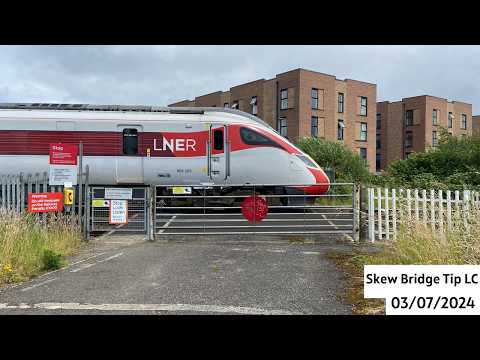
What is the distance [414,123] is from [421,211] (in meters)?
44.6

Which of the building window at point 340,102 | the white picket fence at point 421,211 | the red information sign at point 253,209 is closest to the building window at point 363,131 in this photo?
the building window at point 340,102

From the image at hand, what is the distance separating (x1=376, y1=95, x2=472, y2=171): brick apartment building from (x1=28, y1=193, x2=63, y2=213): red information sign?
143 ft

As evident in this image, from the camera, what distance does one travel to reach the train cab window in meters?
13.0

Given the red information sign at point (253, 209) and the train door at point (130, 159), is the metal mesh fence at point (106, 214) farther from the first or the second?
the red information sign at point (253, 209)

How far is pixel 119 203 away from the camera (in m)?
9.39

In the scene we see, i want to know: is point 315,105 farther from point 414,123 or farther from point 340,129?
point 414,123

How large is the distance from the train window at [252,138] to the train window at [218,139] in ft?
2.39

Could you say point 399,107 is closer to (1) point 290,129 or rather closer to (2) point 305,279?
(1) point 290,129

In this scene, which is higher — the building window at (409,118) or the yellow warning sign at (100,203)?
the building window at (409,118)

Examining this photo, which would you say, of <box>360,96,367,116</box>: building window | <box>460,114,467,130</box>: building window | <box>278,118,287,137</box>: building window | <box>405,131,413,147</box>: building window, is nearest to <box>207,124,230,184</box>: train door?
<box>278,118,287,137</box>: building window

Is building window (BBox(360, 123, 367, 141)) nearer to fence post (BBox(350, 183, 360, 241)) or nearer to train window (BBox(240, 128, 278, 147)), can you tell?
train window (BBox(240, 128, 278, 147))

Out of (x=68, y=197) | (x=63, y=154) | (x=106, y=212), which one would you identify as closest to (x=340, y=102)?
(x=106, y=212)

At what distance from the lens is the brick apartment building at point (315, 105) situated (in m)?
34.8

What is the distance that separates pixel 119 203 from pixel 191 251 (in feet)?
8.27
